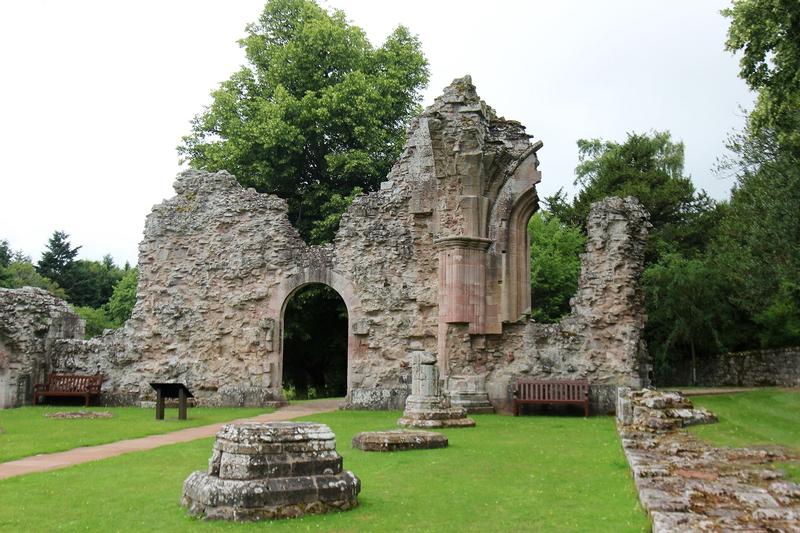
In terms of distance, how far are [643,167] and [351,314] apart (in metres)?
23.6

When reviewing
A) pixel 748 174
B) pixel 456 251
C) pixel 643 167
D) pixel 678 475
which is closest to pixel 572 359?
pixel 456 251

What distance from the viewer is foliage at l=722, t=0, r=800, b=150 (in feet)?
47.8

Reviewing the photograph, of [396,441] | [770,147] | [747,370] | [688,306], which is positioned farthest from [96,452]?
[747,370]

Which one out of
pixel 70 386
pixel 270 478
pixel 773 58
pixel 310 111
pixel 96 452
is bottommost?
pixel 96 452

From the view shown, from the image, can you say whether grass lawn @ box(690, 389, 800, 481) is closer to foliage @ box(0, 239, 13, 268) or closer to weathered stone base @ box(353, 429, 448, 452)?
weathered stone base @ box(353, 429, 448, 452)

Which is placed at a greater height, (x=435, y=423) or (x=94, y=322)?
(x=94, y=322)

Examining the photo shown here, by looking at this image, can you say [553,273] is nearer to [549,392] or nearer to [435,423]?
[549,392]

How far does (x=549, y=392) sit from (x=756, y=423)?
4913mm

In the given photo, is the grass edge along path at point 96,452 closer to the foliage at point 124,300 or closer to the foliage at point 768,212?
the foliage at point 768,212

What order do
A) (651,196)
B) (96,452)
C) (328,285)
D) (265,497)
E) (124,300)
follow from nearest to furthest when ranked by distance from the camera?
(265,497) → (96,452) → (328,285) → (651,196) → (124,300)

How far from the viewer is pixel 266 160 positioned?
25.6 metres

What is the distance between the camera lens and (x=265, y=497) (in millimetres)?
5895

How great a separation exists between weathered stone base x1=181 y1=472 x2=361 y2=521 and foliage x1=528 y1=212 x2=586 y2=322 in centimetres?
2421

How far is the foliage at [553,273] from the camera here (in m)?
31.0
